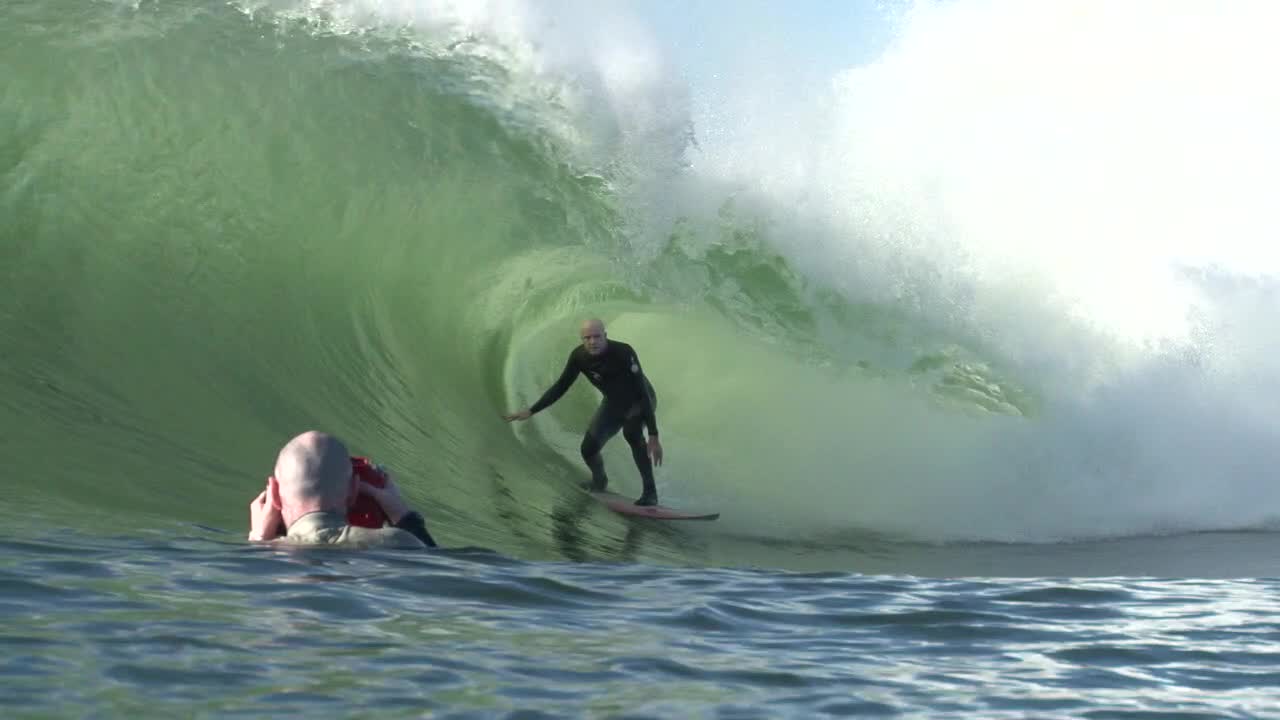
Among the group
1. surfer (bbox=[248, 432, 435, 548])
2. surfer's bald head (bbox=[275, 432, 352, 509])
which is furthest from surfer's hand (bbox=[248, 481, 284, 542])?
surfer's bald head (bbox=[275, 432, 352, 509])

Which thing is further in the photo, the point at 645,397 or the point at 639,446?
the point at 639,446

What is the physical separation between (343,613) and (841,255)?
9.37 m

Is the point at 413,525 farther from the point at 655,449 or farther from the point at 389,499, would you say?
the point at 655,449

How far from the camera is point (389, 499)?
194 inches

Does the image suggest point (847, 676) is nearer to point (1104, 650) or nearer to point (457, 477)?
point (1104, 650)

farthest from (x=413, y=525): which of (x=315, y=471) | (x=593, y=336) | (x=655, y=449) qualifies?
(x=593, y=336)

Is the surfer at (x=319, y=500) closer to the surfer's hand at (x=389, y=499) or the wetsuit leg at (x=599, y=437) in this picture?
the surfer's hand at (x=389, y=499)

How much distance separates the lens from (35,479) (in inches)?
247

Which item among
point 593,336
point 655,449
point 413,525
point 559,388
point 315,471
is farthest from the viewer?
point 559,388

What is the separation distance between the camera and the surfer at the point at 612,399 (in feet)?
30.3

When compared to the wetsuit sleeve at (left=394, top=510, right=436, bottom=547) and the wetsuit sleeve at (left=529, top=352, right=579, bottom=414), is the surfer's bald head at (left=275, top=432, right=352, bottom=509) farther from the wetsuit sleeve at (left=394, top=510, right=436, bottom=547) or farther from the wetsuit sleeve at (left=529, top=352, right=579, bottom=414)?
the wetsuit sleeve at (left=529, top=352, right=579, bottom=414)

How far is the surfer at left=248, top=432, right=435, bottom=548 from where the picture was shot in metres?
4.51

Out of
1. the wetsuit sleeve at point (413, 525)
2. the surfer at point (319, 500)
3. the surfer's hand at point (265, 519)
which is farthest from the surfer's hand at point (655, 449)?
the surfer's hand at point (265, 519)

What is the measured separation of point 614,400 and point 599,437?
0.25 m
